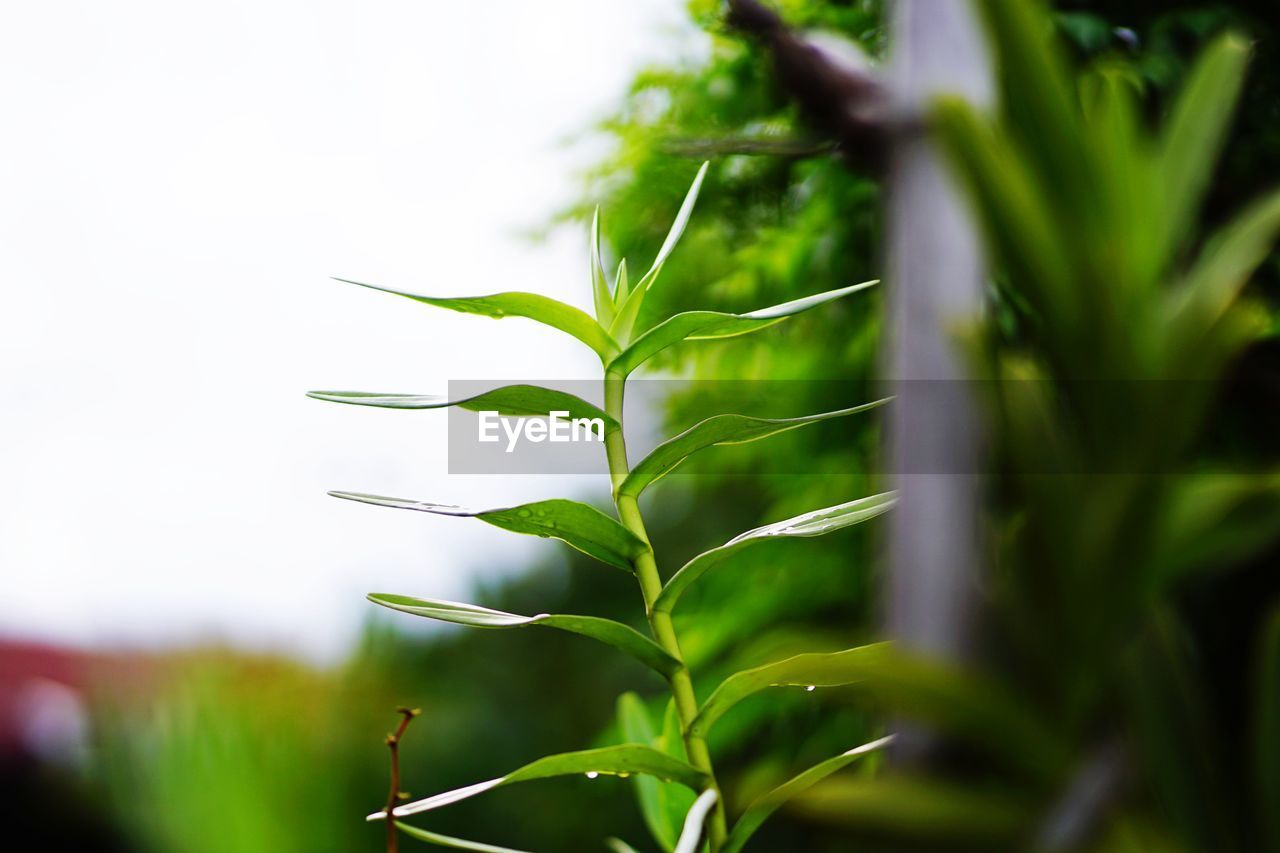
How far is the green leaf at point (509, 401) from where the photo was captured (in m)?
0.18

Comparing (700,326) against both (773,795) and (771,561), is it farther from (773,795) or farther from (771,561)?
(771,561)

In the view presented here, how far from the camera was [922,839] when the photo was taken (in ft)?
0.40

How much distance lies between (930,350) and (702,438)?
2.0 inches

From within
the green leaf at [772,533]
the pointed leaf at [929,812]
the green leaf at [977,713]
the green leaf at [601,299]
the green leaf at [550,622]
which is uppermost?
the green leaf at [601,299]

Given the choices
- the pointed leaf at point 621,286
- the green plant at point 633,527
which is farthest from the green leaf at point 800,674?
the pointed leaf at point 621,286

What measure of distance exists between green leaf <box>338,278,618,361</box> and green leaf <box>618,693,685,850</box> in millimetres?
110

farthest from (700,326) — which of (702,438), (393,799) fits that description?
(393,799)

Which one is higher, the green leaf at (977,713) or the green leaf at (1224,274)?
the green leaf at (1224,274)

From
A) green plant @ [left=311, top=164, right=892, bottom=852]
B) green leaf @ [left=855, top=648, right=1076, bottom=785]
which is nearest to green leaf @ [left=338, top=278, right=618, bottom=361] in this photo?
green plant @ [left=311, top=164, right=892, bottom=852]

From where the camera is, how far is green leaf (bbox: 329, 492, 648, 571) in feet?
0.58

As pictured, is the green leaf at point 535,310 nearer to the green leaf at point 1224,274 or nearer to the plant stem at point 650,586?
the plant stem at point 650,586

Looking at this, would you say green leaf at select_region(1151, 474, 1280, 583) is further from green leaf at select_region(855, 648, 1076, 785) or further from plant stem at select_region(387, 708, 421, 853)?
plant stem at select_region(387, 708, 421, 853)

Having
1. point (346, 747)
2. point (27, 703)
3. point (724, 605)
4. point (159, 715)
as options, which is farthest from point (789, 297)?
point (27, 703)

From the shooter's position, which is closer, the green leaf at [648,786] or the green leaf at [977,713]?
the green leaf at [977,713]
